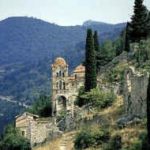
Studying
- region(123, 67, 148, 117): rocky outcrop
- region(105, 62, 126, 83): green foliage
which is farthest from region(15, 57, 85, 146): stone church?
region(123, 67, 148, 117): rocky outcrop

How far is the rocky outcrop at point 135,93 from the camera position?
5419cm

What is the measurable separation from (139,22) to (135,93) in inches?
1222

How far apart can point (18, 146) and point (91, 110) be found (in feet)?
54.9

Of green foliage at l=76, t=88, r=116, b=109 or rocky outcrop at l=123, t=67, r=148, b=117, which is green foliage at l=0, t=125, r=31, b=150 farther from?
rocky outcrop at l=123, t=67, r=148, b=117

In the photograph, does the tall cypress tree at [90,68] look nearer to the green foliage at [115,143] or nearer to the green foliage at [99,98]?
the green foliage at [99,98]

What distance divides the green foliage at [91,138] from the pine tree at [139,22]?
97.3 feet

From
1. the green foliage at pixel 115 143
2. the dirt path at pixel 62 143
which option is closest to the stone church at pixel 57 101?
the dirt path at pixel 62 143

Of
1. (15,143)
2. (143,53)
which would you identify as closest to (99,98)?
(143,53)

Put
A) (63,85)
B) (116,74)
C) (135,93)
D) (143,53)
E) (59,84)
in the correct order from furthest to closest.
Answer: (59,84) < (63,85) < (116,74) < (143,53) < (135,93)

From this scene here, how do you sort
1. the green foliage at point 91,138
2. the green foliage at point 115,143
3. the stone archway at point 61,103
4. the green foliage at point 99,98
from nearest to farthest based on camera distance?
the green foliage at point 115,143 < the green foliage at point 91,138 < the green foliage at point 99,98 < the stone archway at point 61,103

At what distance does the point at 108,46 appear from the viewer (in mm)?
128875

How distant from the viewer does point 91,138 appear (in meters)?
57.2

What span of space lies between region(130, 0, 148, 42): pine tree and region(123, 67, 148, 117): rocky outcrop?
26939mm

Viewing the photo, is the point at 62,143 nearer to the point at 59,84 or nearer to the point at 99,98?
the point at 99,98
